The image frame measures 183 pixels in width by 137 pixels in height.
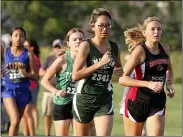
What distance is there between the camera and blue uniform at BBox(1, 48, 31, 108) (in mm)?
11867

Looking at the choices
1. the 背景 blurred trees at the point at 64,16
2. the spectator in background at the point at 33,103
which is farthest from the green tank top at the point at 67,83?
the 背景 blurred trees at the point at 64,16

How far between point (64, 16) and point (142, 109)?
155ft

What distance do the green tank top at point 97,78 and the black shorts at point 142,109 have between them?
0.96 ft

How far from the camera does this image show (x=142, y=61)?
854 cm

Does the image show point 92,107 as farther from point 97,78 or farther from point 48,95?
point 48,95

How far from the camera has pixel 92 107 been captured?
8.69 meters

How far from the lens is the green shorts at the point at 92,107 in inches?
342

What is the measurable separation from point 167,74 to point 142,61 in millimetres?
727

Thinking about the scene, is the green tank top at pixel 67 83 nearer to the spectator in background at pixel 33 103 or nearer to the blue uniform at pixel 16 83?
the blue uniform at pixel 16 83

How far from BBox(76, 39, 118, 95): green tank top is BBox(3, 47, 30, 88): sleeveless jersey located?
324cm

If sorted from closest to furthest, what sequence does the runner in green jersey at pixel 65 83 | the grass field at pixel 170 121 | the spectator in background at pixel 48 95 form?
the runner in green jersey at pixel 65 83 < the spectator in background at pixel 48 95 < the grass field at pixel 170 121

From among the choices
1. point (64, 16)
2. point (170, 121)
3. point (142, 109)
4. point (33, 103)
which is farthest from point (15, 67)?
point (64, 16)

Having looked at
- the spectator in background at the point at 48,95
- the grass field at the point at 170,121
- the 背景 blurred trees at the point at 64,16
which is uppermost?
the 背景 blurred trees at the point at 64,16

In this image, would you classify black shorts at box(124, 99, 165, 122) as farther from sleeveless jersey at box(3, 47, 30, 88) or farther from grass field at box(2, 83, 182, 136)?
grass field at box(2, 83, 182, 136)
